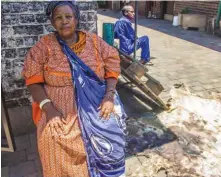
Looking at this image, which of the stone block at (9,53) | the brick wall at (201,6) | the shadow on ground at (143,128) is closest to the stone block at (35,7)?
the stone block at (9,53)

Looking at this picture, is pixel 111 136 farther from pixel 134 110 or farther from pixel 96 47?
pixel 134 110

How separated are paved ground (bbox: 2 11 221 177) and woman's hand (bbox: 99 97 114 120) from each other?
2.81ft

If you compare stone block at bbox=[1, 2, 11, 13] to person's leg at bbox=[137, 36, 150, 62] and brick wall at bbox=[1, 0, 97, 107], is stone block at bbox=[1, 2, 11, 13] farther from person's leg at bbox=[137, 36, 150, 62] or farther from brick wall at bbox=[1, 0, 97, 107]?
person's leg at bbox=[137, 36, 150, 62]

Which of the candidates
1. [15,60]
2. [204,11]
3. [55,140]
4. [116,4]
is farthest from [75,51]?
[116,4]

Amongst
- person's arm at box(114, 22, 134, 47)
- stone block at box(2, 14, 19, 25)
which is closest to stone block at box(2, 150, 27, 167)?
stone block at box(2, 14, 19, 25)

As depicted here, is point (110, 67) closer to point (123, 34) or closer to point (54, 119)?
point (54, 119)

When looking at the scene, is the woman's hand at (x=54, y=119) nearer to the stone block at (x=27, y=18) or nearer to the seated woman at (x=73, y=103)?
the seated woman at (x=73, y=103)

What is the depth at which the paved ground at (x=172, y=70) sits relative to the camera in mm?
2773

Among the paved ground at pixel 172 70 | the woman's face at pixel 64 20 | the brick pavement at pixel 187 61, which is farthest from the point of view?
the brick pavement at pixel 187 61

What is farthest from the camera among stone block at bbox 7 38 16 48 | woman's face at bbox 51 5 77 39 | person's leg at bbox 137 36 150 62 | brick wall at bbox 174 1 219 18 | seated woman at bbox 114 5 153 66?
brick wall at bbox 174 1 219 18

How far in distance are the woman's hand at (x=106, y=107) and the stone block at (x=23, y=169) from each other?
3.72 ft

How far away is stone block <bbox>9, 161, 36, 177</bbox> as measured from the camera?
2.65 m

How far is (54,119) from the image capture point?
6.57 feet

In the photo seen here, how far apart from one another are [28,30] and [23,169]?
162 centimetres
